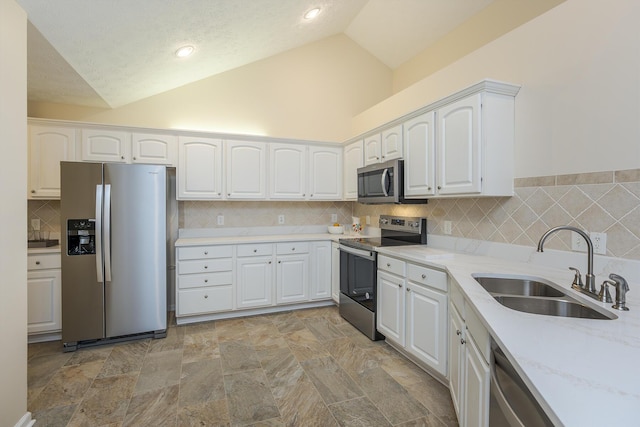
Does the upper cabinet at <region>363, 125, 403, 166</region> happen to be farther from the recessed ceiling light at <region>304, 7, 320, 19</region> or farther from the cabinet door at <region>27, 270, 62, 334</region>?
the cabinet door at <region>27, 270, 62, 334</region>

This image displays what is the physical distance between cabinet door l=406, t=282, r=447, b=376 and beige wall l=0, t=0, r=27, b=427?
8.21 ft

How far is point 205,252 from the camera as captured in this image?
11.0 feet

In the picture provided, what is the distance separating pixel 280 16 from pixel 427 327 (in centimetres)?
314

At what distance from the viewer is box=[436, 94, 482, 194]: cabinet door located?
7.24ft

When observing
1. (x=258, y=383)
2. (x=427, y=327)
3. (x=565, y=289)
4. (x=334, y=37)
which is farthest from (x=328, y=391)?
(x=334, y=37)

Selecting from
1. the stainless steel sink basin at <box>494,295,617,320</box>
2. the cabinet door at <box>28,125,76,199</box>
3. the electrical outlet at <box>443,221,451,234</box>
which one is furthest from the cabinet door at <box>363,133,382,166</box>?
the cabinet door at <box>28,125,76,199</box>

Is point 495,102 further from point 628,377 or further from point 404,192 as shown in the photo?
point 628,377

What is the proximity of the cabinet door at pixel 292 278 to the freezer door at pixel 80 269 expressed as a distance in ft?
5.74

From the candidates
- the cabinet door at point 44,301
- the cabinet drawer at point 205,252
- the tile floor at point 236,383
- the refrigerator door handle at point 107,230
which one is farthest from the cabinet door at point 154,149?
the tile floor at point 236,383

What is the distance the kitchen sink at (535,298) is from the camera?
4.50 feet

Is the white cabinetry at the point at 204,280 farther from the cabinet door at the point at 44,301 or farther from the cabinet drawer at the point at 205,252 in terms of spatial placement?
the cabinet door at the point at 44,301

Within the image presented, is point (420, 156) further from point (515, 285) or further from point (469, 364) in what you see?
point (469, 364)

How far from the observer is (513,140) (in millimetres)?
2256

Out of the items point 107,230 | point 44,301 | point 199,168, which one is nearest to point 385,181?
point 199,168
